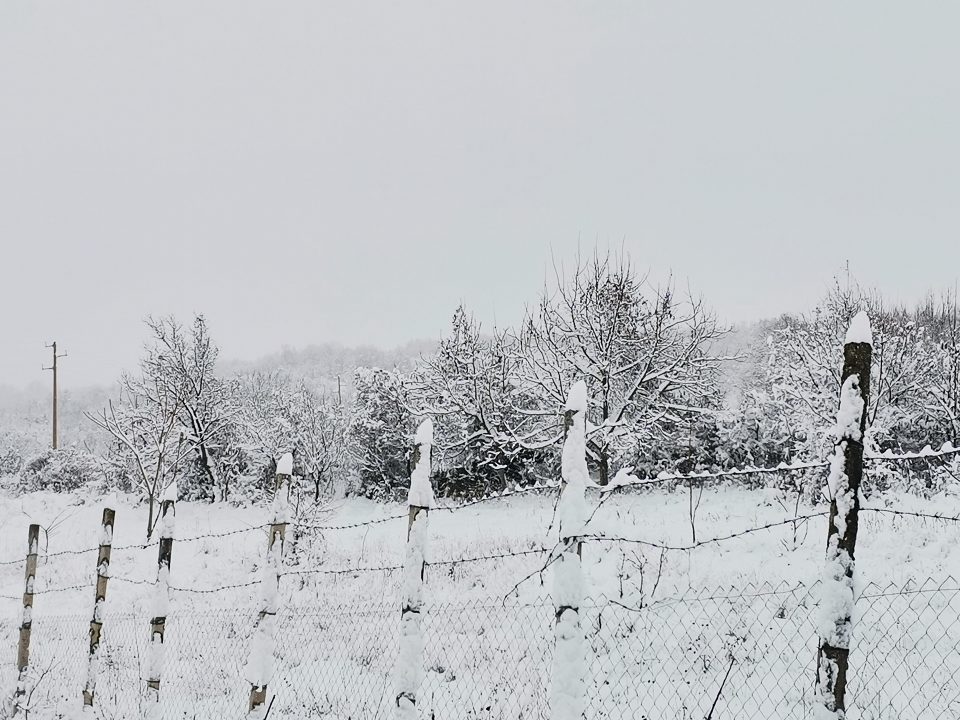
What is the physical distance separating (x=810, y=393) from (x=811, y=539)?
1017 centimetres

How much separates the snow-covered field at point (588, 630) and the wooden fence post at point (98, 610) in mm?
148

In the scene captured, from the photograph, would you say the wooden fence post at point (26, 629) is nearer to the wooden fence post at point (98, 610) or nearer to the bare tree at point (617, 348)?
the wooden fence post at point (98, 610)

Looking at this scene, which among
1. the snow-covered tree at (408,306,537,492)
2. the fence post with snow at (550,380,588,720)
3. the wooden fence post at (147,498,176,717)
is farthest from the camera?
the snow-covered tree at (408,306,537,492)

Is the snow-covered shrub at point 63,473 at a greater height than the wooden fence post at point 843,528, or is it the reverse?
the wooden fence post at point 843,528

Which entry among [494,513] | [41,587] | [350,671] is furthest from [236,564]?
[350,671]

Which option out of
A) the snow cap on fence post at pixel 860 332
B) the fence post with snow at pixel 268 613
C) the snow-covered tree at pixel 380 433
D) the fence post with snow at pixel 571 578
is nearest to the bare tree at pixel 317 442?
the snow-covered tree at pixel 380 433

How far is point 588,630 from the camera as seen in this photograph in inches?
294

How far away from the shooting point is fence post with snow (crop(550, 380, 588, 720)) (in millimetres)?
3377

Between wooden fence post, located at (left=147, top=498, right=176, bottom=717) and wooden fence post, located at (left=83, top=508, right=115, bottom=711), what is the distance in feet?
2.02

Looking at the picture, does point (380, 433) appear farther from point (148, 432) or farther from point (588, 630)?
point (588, 630)

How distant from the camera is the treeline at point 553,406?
18.3 m

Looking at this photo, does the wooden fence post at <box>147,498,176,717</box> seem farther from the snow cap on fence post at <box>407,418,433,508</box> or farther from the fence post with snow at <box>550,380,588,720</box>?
the fence post with snow at <box>550,380,588,720</box>

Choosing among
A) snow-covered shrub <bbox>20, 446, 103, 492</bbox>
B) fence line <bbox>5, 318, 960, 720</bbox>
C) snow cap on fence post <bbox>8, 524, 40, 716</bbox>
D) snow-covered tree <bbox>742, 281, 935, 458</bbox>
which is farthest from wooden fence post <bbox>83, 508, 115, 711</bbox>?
snow-covered shrub <bbox>20, 446, 103, 492</bbox>

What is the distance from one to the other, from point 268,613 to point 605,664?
3.67m
